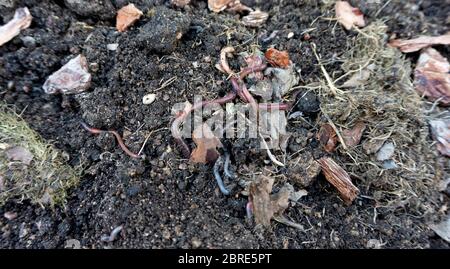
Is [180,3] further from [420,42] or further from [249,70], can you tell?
[420,42]

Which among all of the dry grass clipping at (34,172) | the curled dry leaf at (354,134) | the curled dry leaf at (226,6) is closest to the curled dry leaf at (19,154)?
the dry grass clipping at (34,172)

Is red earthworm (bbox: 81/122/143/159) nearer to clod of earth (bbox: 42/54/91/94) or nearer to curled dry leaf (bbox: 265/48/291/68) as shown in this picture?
clod of earth (bbox: 42/54/91/94)

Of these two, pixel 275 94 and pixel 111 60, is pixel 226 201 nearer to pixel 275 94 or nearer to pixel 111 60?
pixel 275 94

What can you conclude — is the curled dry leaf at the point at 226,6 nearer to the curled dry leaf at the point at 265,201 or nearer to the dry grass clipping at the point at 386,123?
the dry grass clipping at the point at 386,123

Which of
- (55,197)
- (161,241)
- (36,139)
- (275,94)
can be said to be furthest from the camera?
(275,94)

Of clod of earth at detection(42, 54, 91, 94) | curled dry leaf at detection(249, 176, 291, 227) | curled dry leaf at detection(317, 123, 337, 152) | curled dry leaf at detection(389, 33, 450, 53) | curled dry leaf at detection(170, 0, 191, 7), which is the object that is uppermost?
curled dry leaf at detection(170, 0, 191, 7)

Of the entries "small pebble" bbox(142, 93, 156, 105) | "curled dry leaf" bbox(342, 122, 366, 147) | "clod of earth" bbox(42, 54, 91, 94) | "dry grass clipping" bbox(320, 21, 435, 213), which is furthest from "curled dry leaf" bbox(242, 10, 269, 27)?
"clod of earth" bbox(42, 54, 91, 94)
